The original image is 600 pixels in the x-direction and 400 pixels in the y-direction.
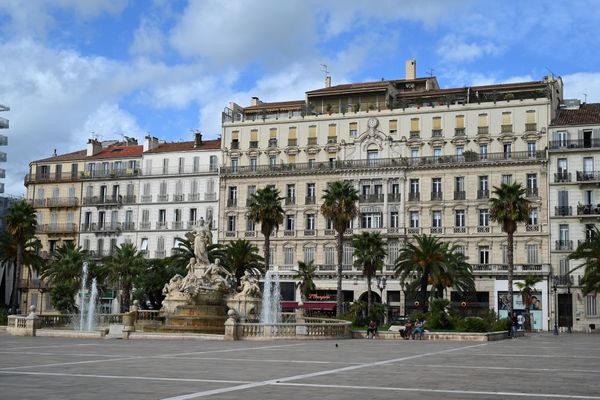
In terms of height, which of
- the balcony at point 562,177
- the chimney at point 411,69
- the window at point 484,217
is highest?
the chimney at point 411,69

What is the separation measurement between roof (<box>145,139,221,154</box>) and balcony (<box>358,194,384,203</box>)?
1689 cm

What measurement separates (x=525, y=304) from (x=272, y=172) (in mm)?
27759

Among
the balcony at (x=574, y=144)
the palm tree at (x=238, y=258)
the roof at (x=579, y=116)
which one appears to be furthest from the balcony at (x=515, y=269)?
the palm tree at (x=238, y=258)

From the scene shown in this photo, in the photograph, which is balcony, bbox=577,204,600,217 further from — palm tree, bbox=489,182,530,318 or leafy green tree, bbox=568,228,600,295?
palm tree, bbox=489,182,530,318

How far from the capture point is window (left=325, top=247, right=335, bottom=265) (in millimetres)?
76875

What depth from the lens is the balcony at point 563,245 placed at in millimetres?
69500

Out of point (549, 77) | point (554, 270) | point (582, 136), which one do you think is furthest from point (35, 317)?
point (549, 77)

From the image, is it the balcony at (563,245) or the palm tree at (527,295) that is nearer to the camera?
the palm tree at (527,295)

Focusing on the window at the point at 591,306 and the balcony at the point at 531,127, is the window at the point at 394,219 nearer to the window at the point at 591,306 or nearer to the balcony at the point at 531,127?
the balcony at the point at 531,127

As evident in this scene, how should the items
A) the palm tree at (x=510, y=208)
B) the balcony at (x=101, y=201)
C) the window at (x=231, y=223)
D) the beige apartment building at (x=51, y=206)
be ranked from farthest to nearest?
the beige apartment building at (x=51, y=206), the balcony at (x=101, y=201), the window at (x=231, y=223), the palm tree at (x=510, y=208)

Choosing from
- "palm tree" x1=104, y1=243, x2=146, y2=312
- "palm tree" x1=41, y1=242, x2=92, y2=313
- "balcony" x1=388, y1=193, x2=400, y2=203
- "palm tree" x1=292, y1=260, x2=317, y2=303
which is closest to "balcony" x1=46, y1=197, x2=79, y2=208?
"palm tree" x1=41, y1=242, x2=92, y2=313

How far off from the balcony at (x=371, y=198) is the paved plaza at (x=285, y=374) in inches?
1855

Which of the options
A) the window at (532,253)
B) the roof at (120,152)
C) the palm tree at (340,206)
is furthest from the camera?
the roof at (120,152)

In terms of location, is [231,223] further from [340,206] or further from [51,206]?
[51,206]
